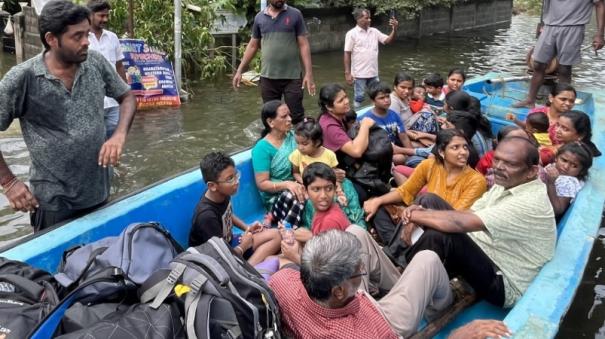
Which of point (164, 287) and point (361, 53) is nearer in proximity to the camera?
point (164, 287)

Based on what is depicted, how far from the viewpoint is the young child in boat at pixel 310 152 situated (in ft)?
12.1

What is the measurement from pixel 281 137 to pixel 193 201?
883 mm

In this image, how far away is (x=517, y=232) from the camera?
267cm

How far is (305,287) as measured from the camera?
6.67 ft

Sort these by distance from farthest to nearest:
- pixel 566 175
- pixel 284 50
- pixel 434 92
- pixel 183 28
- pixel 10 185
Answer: pixel 183 28, pixel 434 92, pixel 284 50, pixel 566 175, pixel 10 185

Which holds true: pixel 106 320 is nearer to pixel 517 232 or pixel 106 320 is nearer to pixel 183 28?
pixel 517 232

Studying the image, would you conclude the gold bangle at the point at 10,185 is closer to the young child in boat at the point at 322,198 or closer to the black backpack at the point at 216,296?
the black backpack at the point at 216,296

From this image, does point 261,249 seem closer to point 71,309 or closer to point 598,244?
point 71,309

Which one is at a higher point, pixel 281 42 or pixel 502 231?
pixel 281 42

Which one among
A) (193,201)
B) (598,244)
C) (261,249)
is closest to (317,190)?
(261,249)

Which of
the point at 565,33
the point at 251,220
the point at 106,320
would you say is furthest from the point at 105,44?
the point at 565,33

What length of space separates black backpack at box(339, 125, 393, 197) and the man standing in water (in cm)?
301

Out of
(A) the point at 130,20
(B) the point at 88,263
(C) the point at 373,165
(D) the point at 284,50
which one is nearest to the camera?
(B) the point at 88,263

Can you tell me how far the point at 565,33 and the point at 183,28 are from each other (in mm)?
5665
